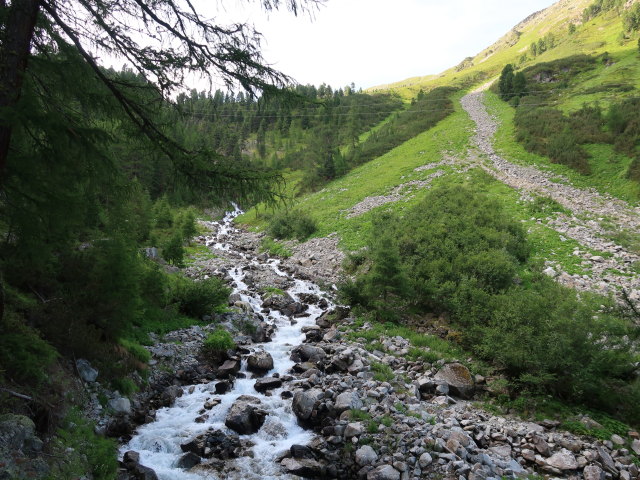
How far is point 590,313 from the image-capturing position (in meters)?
9.38

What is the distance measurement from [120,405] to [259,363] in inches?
176

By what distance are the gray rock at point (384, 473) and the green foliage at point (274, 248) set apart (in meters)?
20.7

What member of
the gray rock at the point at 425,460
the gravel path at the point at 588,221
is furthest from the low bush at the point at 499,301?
the gray rock at the point at 425,460

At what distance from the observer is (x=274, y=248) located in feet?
97.6

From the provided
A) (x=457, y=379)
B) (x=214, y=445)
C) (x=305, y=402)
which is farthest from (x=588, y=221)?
(x=214, y=445)

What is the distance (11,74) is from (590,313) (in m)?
13.1

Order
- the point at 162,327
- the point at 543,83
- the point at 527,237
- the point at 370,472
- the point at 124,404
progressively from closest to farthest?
the point at 370,472, the point at 124,404, the point at 162,327, the point at 527,237, the point at 543,83

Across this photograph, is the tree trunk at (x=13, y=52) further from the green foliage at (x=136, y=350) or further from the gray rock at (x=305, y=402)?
the gray rock at (x=305, y=402)

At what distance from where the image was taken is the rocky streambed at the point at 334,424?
725cm

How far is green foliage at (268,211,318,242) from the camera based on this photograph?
29594 mm

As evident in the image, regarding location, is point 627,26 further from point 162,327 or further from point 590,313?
point 162,327

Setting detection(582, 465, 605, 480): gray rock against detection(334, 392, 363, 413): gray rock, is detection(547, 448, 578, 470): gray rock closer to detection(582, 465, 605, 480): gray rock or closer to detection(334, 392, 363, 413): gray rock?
detection(582, 465, 605, 480): gray rock

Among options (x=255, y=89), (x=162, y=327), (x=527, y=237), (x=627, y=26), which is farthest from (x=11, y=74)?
(x=627, y=26)

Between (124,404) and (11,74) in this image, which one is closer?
(11,74)
